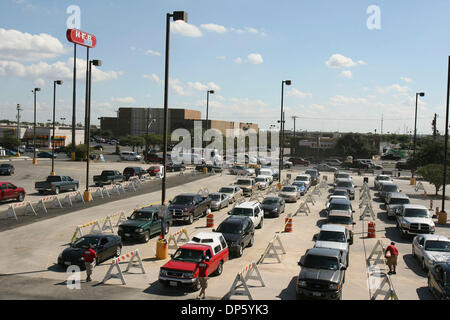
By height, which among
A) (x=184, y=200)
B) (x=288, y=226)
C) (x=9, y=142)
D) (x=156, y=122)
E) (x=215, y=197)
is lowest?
(x=288, y=226)

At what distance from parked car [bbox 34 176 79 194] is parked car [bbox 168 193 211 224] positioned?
1339 cm

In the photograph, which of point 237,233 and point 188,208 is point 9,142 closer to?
point 188,208

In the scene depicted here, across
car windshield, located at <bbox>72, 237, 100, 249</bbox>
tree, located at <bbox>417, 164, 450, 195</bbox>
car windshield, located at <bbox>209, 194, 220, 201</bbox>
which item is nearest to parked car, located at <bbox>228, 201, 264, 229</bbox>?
car windshield, located at <bbox>209, 194, 220, 201</bbox>

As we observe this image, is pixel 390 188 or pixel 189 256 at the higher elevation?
pixel 390 188

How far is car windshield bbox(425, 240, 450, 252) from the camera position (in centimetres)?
1742

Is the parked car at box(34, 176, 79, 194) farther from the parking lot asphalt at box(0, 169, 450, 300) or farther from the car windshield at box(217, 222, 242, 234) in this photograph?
the car windshield at box(217, 222, 242, 234)

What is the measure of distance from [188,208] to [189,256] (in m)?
10.1

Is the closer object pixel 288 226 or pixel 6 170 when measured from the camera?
pixel 288 226

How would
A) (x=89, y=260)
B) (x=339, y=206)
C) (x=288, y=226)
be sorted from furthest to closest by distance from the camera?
(x=339, y=206) → (x=288, y=226) → (x=89, y=260)

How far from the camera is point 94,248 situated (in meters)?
16.8

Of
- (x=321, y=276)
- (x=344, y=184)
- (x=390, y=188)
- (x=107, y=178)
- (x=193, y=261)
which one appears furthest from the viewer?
(x=107, y=178)

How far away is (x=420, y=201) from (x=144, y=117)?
4596 inches

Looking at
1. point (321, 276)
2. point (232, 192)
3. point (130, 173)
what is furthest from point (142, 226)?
point (130, 173)

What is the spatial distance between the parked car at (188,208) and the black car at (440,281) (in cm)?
1403
